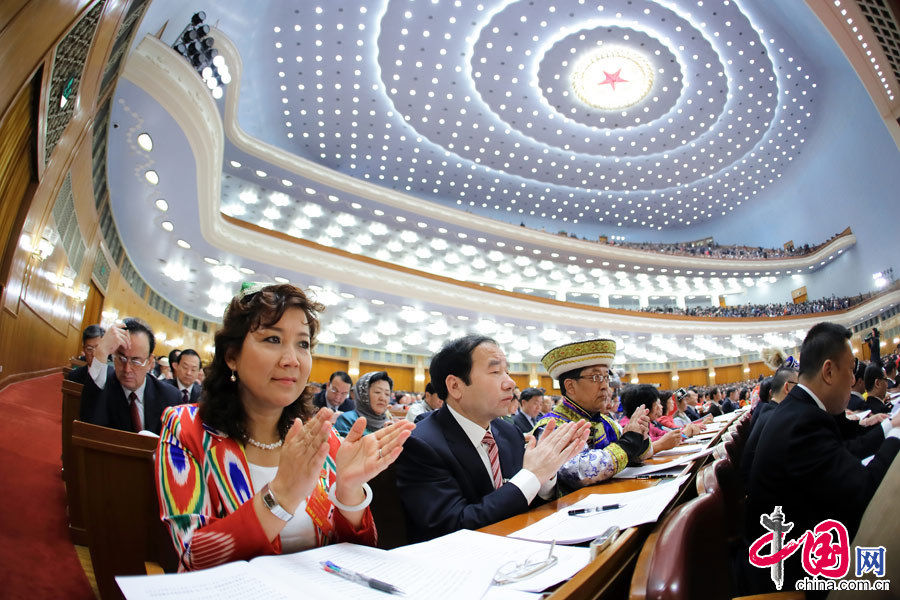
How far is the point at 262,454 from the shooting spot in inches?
44.2

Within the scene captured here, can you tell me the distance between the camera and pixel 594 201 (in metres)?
23.1

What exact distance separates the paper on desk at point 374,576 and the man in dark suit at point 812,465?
1082mm

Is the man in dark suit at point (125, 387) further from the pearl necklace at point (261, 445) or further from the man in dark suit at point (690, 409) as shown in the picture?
the man in dark suit at point (690, 409)

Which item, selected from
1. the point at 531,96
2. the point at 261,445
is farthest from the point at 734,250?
the point at 261,445

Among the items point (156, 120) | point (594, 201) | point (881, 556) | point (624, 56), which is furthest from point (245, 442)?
point (594, 201)

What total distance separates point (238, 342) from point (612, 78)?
730 inches

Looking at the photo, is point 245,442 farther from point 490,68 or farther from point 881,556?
point 490,68

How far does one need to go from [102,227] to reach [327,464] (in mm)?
9156

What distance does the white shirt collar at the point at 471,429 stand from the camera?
60.6 inches

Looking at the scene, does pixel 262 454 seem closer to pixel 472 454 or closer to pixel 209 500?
pixel 209 500

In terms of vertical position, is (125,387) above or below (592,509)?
above

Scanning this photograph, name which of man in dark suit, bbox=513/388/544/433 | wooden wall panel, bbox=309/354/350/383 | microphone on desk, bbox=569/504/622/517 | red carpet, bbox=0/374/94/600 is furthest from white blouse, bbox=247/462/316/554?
wooden wall panel, bbox=309/354/350/383

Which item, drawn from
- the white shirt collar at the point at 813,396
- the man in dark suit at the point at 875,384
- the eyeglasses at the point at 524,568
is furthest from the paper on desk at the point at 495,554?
the man in dark suit at the point at 875,384

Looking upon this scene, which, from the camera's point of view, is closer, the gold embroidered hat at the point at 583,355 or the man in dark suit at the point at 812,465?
the man in dark suit at the point at 812,465
